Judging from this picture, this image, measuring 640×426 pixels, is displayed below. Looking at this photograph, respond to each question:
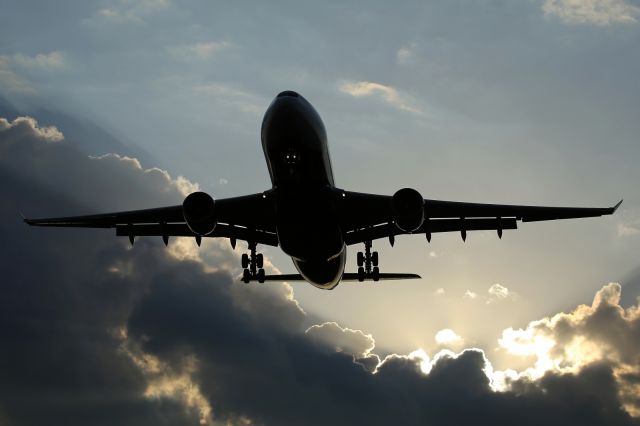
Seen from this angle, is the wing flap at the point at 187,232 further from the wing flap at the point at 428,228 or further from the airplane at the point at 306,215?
the wing flap at the point at 428,228

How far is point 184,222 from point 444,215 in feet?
39.6

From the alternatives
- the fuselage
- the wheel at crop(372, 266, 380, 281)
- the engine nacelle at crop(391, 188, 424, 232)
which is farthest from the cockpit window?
the wheel at crop(372, 266, 380, 281)

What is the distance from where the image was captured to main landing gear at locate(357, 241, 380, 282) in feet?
121

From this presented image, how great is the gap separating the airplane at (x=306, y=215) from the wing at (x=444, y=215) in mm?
44

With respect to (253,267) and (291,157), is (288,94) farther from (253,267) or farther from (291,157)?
(253,267)

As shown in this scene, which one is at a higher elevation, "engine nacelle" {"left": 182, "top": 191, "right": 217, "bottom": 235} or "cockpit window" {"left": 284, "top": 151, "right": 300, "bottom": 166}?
"cockpit window" {"left": 284, "top": 151, "right": 300, "bottom": 166}

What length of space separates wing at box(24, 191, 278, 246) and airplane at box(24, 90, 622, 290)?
0.15ft

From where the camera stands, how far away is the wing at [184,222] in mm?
31094

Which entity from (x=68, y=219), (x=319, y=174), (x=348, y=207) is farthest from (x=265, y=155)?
(x=68, y=219)

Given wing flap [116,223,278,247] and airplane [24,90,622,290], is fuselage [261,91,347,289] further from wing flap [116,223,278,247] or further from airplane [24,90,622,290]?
wing flap [116,223,278,247]

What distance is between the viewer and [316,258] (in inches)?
1198

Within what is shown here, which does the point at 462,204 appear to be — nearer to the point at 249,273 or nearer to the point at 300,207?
the point at 300,207

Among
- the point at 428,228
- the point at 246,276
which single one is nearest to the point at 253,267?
the point at 246,276

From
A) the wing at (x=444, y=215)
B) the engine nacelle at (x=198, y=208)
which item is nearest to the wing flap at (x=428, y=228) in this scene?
the wing at (x=444, y=215)
